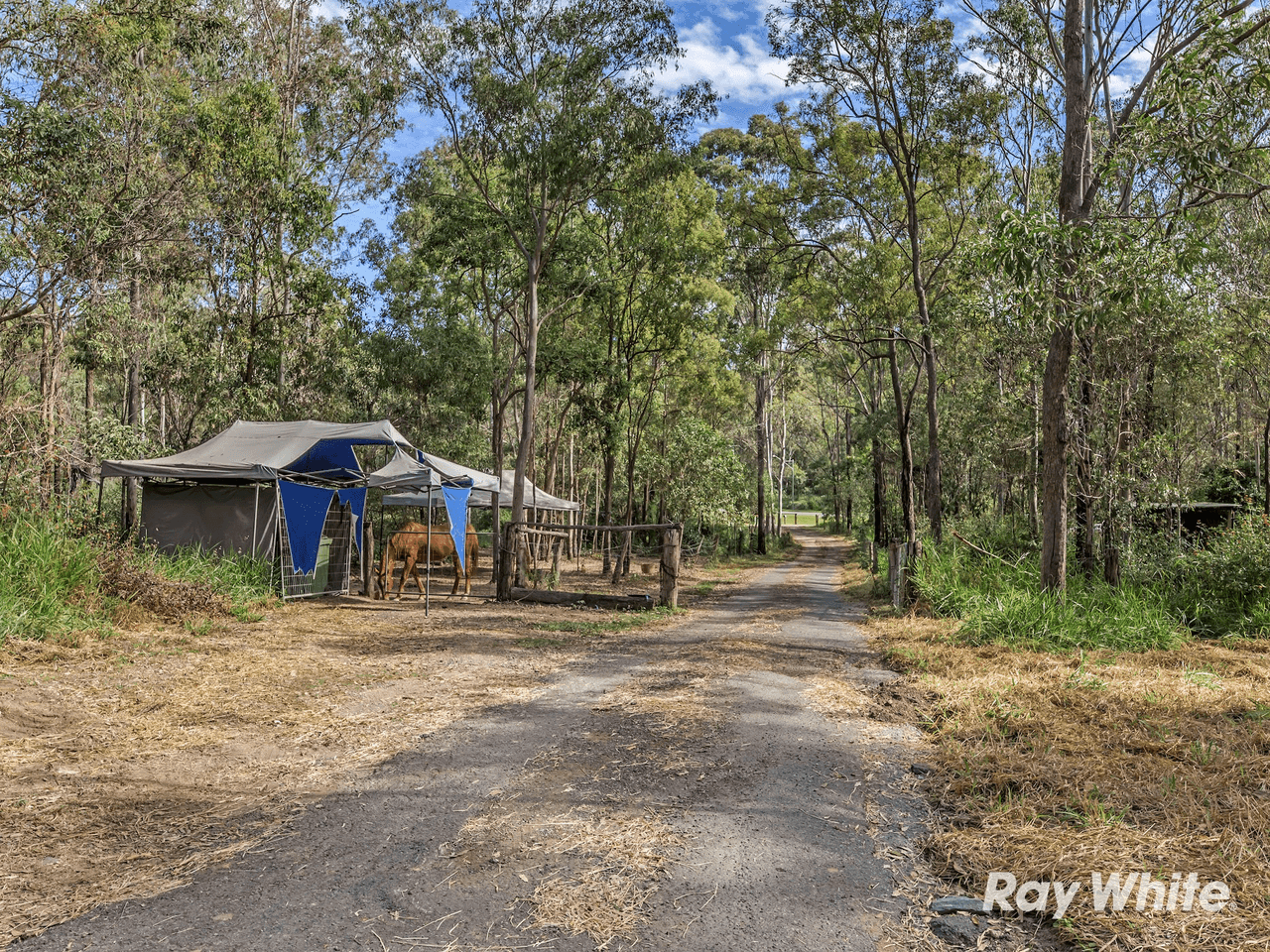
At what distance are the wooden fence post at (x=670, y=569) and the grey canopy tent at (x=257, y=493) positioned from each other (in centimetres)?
408

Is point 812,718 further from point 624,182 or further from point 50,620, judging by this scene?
point 624,182

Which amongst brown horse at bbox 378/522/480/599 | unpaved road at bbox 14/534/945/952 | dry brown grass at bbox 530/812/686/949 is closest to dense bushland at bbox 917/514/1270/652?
unpaved road at bbox 14/534/945/952

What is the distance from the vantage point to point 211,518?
13.1 meters

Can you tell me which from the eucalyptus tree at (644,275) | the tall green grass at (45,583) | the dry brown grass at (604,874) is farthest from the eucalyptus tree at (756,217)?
the dry brown grass at (604,874)

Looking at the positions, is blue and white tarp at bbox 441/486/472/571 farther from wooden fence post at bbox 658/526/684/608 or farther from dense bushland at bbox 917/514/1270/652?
dense bushland at bbox 917/514/1270/652

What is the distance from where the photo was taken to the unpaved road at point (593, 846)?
2734mm

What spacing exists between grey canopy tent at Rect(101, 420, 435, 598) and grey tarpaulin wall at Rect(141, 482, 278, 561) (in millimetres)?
17

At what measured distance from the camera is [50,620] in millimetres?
7590

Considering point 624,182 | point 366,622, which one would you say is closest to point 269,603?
point 366,622

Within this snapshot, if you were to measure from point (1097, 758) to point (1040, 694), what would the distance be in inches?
64.7

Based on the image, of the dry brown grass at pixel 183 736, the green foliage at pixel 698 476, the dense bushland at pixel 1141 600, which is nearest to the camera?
the dry brown grass at pixel 183 736

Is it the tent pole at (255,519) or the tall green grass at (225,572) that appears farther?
the tent pole at (255,519)

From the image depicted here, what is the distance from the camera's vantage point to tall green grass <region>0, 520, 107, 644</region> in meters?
7.36

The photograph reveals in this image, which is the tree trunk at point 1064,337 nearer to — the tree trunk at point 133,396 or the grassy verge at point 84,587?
the grassy verge at point 84,587
